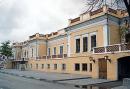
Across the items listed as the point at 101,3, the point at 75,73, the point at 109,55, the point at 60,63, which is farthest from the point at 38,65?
the point at 101,3

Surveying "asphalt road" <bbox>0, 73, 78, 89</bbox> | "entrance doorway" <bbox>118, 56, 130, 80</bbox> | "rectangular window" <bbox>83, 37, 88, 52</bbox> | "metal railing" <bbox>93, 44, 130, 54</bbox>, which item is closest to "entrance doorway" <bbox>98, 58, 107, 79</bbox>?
"metal railing" <bbox>93, 44, 130, 54</bbox>

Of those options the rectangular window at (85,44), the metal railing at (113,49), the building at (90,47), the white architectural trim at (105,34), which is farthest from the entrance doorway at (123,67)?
the rectangular window at (85,44)

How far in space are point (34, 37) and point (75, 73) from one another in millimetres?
22849

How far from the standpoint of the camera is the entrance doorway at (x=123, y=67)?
2723cm

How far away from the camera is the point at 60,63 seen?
43562mm

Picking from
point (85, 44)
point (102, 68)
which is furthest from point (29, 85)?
point (85, 44)

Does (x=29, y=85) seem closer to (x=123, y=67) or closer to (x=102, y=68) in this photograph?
(x=102, y=68)

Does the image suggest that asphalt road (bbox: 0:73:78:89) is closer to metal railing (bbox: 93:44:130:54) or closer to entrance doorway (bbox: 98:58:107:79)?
entrance doorway (bbox: 98:58:107:79)

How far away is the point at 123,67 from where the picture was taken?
2812 cm

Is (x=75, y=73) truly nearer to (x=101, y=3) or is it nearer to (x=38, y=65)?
(x=38, y=65)

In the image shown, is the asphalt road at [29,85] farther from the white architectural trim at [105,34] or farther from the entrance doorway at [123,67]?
the white architectural trim at [105,34]

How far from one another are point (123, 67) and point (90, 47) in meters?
8.31

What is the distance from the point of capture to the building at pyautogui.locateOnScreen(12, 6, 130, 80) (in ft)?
88.0

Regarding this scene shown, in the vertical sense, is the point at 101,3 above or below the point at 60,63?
above
